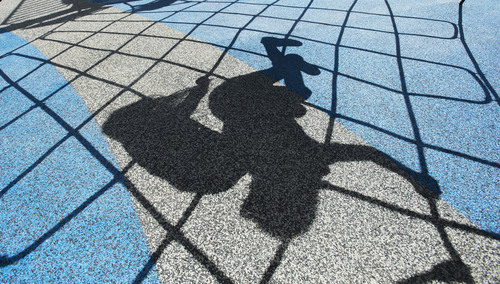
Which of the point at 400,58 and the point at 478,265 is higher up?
the point at 400,58

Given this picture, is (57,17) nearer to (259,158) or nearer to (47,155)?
A: (47,155)

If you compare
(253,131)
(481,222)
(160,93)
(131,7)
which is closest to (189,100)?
(160,93)

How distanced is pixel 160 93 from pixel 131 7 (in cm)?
311

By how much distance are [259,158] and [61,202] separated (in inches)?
45.3

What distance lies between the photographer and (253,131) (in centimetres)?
190

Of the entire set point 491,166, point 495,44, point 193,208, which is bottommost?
point 193,208

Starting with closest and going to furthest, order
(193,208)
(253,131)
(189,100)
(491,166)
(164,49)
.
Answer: (193,208) → (491,166) → (253,131) → (189,100) → (164,49)

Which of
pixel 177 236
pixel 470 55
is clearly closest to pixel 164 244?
pixel 177 236

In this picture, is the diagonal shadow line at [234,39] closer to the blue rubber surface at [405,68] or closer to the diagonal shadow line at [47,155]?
the blue rubber surface at [405,68]

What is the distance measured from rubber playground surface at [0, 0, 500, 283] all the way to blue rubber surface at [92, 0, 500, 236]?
0.02m

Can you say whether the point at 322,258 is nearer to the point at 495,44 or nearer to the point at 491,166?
the point at 491,166

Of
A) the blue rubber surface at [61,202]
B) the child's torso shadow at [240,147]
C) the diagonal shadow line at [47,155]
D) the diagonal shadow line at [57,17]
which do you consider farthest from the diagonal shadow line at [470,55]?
the diagonal shadow line at [57,17]

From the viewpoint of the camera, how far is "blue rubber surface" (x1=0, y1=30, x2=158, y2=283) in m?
1.27

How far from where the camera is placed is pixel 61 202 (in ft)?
5.09
